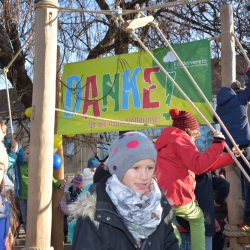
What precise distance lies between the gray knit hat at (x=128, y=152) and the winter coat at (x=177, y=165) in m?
1.21

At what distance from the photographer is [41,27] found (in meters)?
3.94

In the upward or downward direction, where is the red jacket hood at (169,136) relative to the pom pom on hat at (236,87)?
downward

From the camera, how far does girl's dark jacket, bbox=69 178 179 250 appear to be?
204 cm

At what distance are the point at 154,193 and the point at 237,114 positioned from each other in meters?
1.99

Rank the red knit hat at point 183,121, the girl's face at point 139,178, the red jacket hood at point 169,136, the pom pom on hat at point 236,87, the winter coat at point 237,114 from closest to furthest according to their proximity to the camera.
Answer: the girl's face at point 139,178, the red jacket hood at point 169,136, the red knit hat at point 183,121, the winter coat at point 237,114, the pom pom on hat at point 236,87

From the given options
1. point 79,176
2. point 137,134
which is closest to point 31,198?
point 137,134

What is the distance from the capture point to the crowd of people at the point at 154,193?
2.09m

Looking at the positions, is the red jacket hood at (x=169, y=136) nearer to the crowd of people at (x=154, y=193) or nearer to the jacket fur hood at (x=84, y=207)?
the crowd of people at (x=154, y=193)

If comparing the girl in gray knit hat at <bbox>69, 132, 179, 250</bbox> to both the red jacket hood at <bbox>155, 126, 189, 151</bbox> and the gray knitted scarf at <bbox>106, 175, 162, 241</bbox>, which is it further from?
the red jacket hood at <bbox>155, 126, 189, 151</bbox>

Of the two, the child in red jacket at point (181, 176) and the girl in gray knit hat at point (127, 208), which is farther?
the child in red jacket at point (181, 176)

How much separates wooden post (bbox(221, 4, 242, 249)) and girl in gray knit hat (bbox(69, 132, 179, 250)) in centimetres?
269

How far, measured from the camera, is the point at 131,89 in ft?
18.1

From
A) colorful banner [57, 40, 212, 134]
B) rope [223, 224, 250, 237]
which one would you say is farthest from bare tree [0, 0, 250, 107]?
rope [223, 224, 250, 237]

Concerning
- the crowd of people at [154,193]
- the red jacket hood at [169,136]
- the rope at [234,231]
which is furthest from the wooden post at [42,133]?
the rope at [234,231]
